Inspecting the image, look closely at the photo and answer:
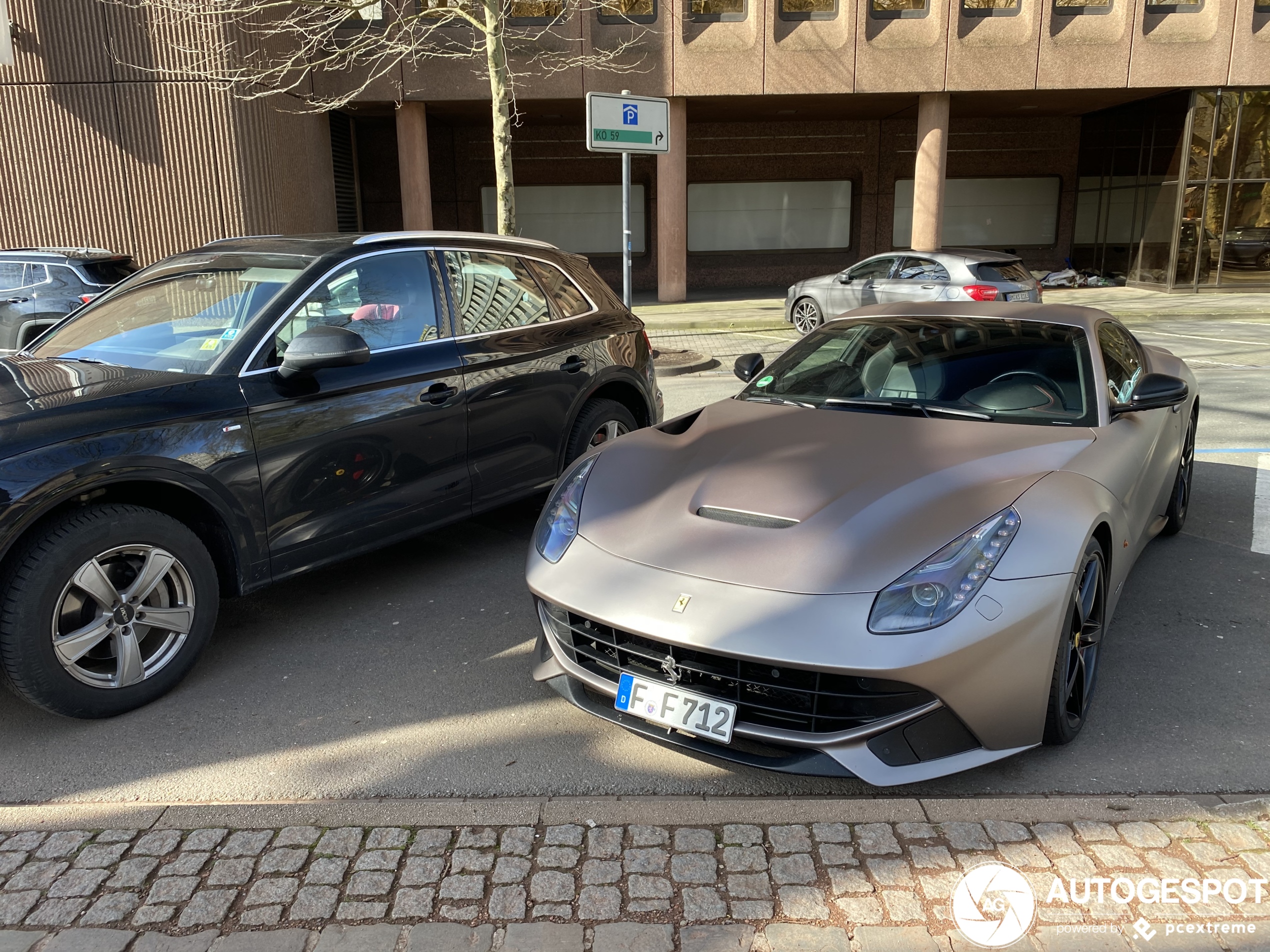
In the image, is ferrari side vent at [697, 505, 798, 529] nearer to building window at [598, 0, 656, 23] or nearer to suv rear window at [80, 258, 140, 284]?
suv rear window at [80, 258, 140, 284]

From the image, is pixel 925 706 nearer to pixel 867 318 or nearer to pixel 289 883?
pixel 289 883

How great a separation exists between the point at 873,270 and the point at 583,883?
545 inches

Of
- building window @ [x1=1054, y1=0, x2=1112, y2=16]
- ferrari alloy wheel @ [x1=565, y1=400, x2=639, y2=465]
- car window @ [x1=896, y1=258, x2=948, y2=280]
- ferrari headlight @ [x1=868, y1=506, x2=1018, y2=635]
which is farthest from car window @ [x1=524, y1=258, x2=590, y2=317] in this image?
building window @ [x1=1054, y1=0, x2=1112, y2=16]

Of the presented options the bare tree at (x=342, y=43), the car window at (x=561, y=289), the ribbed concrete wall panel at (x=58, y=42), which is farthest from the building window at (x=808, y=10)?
the car window at (x=561, y=289)

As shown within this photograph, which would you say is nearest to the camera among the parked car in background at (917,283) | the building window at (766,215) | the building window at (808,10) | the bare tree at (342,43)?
the parked car in background at (917,283)

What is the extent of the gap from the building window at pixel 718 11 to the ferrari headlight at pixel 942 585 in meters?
19.7

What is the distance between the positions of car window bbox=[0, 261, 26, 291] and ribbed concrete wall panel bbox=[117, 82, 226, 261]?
6.66 meters

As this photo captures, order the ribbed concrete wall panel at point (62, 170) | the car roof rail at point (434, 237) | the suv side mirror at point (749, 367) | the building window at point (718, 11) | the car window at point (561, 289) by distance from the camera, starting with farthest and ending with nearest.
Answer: the building window at point (718, 11) < the ribbed concrete wall panel at point (62, 170) < the car window at point (561, 289) < the suv side mirror at point (749, 367) < the car roof rail at point (434, 237)

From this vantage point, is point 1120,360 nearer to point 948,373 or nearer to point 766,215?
point 948,373

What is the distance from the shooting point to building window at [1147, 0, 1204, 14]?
66.4 ft

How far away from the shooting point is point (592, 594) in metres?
3.15

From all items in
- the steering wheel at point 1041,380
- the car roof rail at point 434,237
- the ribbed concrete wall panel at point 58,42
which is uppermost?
the ribbed concrete wall panel at point 58,42

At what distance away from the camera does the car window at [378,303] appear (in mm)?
4414

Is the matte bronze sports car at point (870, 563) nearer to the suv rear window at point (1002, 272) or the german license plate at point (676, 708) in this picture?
the german license plate at point (676, 708)
